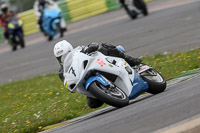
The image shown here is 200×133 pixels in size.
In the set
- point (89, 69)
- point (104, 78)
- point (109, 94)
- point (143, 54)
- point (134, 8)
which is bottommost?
point (134, 8)

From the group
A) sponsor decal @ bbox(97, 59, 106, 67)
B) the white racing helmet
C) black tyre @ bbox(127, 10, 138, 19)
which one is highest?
the white racing helmet

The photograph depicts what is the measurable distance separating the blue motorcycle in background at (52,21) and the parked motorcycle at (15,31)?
1251 millimetres

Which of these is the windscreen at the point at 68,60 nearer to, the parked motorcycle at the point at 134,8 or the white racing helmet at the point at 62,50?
the white racing helmet at the point at 62,50

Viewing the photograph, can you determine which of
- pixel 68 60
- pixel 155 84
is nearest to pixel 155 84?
pixel 155 84

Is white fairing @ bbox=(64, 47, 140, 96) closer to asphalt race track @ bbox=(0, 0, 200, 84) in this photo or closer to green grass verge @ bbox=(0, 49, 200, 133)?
green grass verge @ bbox=(0, 49, 200, 133)

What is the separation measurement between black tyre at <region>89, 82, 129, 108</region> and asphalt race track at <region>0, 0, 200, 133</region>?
13 centimetres

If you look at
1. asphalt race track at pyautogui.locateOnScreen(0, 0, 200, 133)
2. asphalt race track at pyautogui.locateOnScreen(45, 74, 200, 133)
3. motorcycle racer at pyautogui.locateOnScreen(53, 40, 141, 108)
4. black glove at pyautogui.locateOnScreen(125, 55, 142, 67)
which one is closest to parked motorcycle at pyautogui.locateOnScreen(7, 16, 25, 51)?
asphalt race track at pyautogui.locateOnScreen(0, 0, 200, 133)

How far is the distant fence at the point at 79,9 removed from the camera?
90.6 ft

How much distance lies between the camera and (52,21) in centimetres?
2161

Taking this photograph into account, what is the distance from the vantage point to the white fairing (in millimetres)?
7125

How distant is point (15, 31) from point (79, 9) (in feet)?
21.1

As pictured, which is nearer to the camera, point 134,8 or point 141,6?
point 141,6

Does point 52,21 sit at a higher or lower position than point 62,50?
lower

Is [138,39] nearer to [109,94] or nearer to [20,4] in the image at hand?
[109,94]
